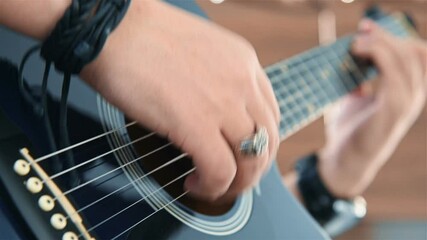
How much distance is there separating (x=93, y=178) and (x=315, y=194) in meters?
0.52

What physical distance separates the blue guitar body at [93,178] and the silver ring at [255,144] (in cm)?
7

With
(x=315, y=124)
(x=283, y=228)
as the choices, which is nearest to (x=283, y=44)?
(x=315, y=124)

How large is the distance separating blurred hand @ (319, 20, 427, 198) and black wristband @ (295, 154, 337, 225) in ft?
0.04

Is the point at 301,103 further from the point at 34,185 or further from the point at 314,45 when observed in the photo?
the point at 314,45

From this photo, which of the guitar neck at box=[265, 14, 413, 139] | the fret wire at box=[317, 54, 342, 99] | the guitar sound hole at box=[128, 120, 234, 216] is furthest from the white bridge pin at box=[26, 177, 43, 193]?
the fret wire at box=[317, 54, 342, 99]

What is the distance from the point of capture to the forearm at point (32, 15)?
441mm

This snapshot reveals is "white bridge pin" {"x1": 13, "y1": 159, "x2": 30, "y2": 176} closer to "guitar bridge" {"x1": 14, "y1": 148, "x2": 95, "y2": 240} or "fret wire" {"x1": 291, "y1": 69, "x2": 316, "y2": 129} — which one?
"guitar bridge" {"x1": 14, "y1": 148, "x2": 95, "y2": 240}

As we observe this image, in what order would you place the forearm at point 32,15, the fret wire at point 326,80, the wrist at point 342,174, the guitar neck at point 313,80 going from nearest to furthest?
the forearm at point 32,15
the guitar neck at point 313,80
the fret wire at point 326,80
the wrist at point 342,174

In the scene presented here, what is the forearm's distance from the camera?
1.45 feet

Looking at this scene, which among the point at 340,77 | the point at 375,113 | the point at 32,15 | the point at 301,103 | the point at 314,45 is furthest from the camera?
the point at 314,45

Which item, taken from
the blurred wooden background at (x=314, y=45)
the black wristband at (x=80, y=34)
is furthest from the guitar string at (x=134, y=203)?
the blurred wooden background at (x=314, y=45)

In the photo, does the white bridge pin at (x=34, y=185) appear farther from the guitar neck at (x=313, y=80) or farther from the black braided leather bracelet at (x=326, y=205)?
the black braided leather bracelet at (x=326, y=205)

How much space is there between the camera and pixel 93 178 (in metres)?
0.51

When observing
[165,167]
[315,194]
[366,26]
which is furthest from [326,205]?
[165,167]
